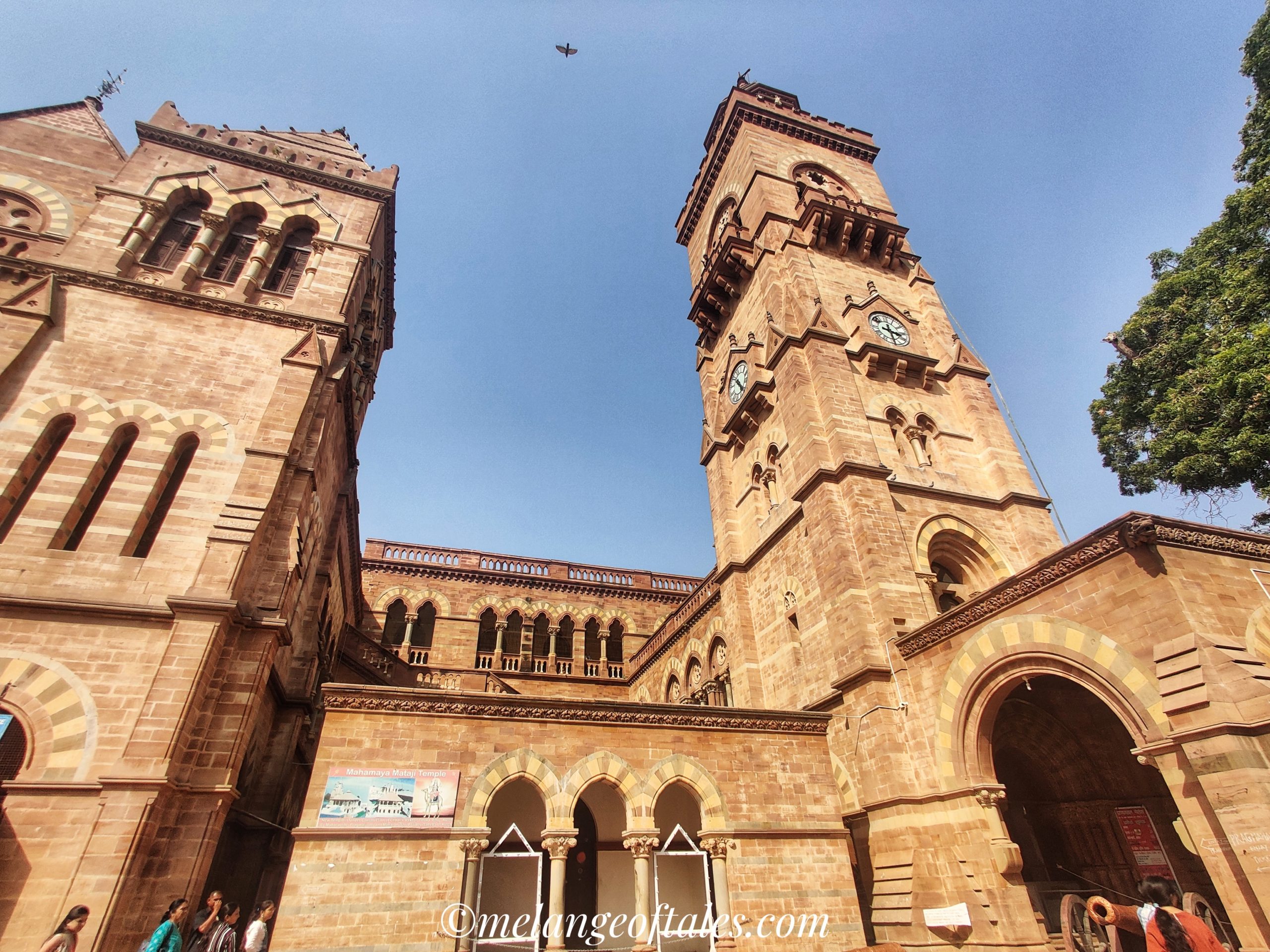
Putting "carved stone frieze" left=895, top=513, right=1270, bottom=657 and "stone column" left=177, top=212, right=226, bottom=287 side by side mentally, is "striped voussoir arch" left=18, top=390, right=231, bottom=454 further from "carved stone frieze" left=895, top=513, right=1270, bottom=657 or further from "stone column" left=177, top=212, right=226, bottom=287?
"carved stone frieze" left=895, top=513, right=1270, bottom=657

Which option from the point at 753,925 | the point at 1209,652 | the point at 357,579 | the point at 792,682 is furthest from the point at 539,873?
the point at 357,579

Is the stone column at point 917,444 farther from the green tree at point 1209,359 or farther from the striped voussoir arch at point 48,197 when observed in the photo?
the striped voussoir arch at point 48,197

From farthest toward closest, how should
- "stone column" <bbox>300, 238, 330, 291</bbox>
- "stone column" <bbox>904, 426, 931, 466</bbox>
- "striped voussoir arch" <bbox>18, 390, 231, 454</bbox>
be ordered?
1. "stone column" <bbox>904, 426, 931, 466</bbox>
2. "stone column" <bbox>300, 238, 330, 291</bbox>
3. "striped voussoir arch" <bbox>18, 390, 231, 454</bbox>

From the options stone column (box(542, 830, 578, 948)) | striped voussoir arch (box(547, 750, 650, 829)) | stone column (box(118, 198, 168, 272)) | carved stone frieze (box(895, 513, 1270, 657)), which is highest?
stone column (box(118, 198, 168, 272))

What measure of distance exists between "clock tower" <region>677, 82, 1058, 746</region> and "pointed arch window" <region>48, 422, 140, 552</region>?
15.1 metres

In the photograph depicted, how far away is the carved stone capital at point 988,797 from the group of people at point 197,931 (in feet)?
36.9

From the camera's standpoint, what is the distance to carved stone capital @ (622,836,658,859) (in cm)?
1092

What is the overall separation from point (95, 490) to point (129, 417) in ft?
A: 5.40

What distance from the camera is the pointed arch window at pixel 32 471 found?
10.6 metres

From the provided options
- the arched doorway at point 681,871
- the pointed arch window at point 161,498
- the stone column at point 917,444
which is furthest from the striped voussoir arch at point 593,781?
the stone column at point 917,444

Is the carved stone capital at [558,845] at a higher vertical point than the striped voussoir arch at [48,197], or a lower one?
lower

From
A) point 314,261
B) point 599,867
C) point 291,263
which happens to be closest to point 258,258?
point 291,263

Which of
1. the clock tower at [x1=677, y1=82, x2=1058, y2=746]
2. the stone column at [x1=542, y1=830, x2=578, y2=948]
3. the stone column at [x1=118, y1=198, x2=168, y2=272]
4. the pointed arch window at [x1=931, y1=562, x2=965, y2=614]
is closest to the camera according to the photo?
the stone column at [x1=542, y1=830, x2=578, y2=948]

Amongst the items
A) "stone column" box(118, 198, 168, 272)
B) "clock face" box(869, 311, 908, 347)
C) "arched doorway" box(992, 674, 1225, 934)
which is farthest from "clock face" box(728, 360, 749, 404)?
"stone column" box(118, 198, 168, 272)
